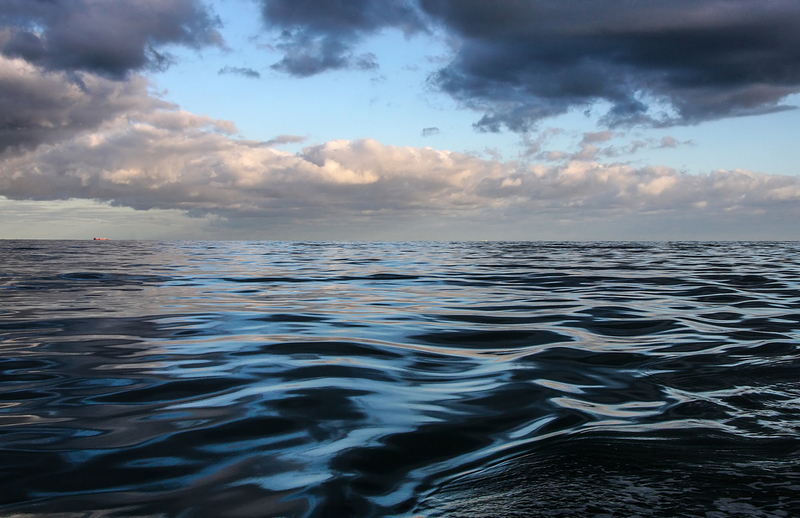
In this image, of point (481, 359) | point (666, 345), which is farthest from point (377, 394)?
point (666, 345)

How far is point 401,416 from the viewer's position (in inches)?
164

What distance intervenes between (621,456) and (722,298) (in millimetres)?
11659

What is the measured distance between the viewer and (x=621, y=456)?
3158 millimetres

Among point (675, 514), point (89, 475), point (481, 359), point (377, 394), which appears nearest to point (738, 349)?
point (481, 359)

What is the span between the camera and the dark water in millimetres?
2689

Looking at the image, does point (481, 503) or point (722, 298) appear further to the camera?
point (722, 298)

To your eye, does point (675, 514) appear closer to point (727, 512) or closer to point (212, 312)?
point (727, 512)

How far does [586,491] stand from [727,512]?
60cm

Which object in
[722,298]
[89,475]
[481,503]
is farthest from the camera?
[722,298]

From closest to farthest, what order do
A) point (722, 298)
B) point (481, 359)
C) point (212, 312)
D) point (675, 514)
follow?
point (675, 514) < point (481, 359) < point (212, 312) < point (722, 298)

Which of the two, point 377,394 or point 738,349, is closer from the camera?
point 377,394

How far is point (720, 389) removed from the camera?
478 centimetres

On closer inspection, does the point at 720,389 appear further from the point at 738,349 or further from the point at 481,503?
the point at 481,503

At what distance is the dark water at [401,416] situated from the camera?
2.69 meters
